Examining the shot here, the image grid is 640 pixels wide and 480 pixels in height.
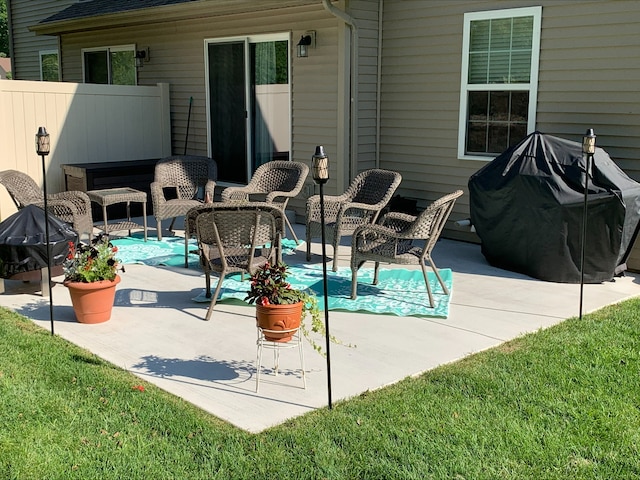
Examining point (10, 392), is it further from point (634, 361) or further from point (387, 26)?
point (387, 26)

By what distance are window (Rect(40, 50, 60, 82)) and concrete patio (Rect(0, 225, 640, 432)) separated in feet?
31.5

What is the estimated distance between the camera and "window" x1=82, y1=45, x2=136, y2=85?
11688 mm

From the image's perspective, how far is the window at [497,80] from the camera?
23.0 feet

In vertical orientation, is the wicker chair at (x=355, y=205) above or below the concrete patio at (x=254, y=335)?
above

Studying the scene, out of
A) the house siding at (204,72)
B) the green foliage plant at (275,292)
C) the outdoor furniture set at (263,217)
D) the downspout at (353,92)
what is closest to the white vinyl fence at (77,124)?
A: the house siding at (204,72)

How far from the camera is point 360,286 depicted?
19.8 ft

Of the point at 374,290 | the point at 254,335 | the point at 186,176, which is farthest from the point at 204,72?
the point at 254,335

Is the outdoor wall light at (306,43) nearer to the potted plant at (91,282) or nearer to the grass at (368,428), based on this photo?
the potted plant at (91,282)

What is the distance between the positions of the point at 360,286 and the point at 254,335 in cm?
144

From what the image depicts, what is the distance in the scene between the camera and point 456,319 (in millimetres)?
5203

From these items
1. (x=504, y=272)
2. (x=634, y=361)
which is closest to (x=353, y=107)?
(x=504, y=272)

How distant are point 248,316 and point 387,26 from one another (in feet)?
14.0

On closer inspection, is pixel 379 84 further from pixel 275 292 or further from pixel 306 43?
pixel 275 292

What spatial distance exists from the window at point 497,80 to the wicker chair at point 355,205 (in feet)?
3.79
